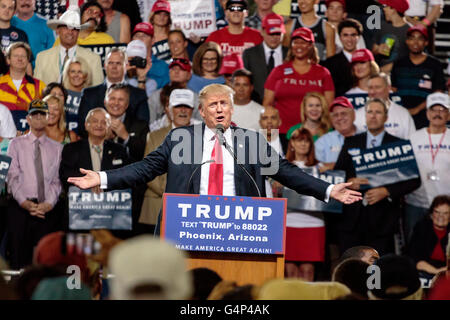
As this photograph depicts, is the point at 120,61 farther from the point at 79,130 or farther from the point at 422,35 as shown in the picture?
the point at 422,35

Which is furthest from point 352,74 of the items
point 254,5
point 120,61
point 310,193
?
point 310,193

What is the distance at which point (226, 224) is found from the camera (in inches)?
218

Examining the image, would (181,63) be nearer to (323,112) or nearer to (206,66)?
(206,66)

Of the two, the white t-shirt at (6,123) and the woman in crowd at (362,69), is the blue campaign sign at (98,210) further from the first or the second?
the woman in crowd at (362,69)

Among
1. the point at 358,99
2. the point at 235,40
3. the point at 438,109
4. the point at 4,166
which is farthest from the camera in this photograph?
the point at 235,40

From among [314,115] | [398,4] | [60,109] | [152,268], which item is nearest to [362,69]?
[314,115]

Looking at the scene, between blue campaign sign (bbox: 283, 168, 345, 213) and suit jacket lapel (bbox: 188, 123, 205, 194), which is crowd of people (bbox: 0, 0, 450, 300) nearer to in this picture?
blue campaign sign (bbox: 283, 168, 345, 213)

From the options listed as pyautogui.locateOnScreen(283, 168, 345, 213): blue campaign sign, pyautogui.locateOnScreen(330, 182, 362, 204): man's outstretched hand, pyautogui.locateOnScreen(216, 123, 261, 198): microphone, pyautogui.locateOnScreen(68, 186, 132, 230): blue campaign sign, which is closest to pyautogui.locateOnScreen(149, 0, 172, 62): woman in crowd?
pyautogui.locateOnScreen(68, 186, 132, 230): blue campaign sign

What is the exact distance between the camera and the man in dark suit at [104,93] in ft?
31.7

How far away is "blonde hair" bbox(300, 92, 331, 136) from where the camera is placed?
31.3 feet

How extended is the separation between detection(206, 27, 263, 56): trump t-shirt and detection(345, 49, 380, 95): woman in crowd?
1.15 metres

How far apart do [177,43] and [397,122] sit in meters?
2.51

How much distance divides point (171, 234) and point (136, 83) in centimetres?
491

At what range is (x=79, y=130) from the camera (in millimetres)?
9656
